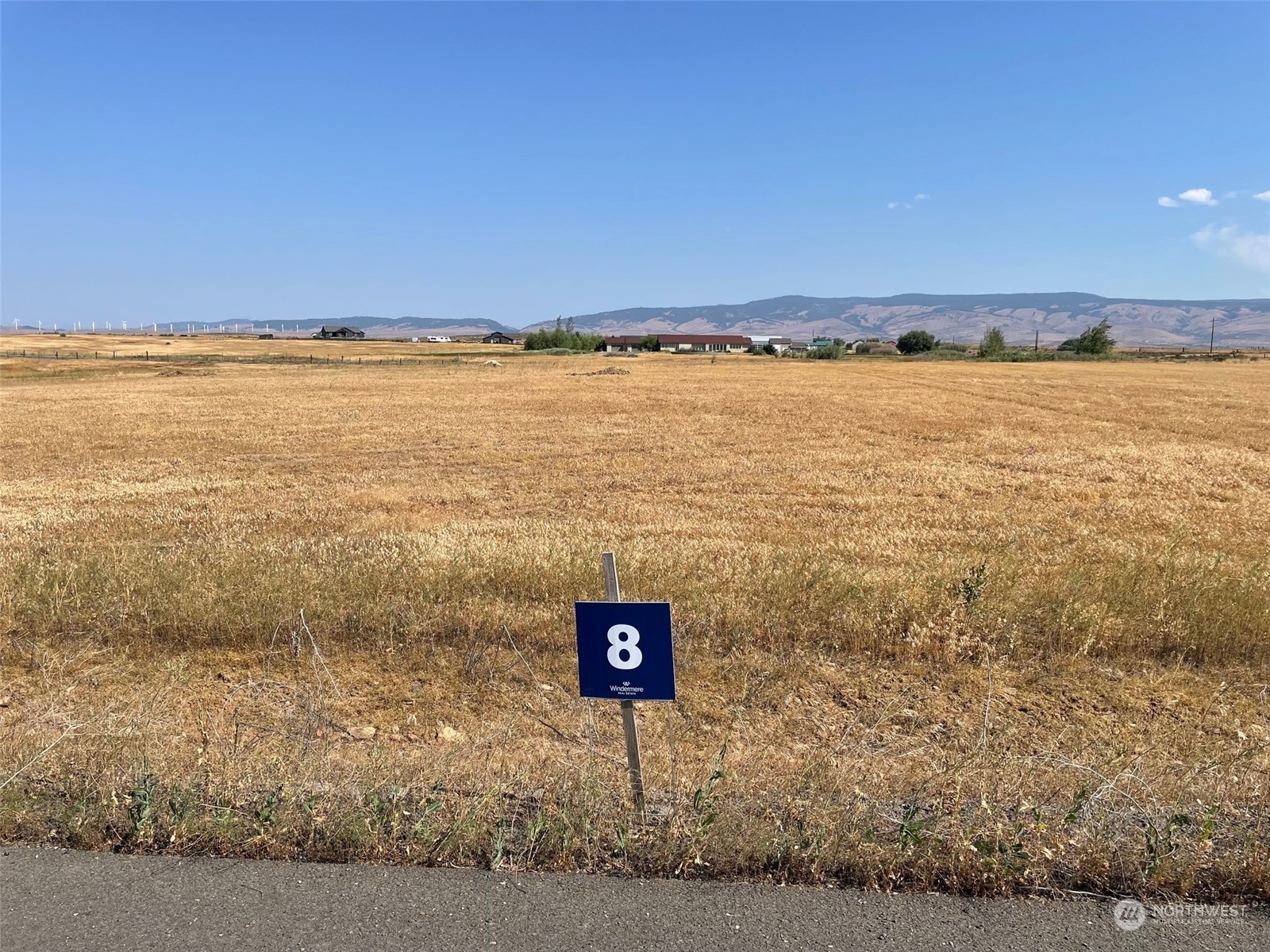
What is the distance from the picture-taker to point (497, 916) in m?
2.99

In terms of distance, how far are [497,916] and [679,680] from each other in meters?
2.89

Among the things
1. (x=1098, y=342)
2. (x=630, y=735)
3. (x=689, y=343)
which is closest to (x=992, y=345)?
(x=1098, y=342)

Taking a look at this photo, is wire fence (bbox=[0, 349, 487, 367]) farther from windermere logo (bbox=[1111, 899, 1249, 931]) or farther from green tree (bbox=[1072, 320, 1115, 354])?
green tree (bbox=[1072, 320, 1115, 354])

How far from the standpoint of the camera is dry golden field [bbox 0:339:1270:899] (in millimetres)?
3420

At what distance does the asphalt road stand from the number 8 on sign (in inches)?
35.5

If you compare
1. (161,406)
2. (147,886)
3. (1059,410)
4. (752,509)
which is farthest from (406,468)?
(1059,410)

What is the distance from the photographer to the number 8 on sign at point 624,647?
364 centimetres

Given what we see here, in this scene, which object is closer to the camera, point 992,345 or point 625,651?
point 625,651

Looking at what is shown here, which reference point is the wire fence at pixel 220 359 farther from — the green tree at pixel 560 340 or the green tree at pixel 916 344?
the green tree at pixel 916 344

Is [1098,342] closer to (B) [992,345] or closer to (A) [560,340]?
(B) [992,345]

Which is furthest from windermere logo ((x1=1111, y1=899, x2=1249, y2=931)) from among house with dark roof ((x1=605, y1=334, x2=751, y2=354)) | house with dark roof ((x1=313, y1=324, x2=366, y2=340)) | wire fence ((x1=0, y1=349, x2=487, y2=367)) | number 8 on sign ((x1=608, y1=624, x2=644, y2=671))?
house with dark roof ((x1=313, y1=324, x2=366, y2=340))

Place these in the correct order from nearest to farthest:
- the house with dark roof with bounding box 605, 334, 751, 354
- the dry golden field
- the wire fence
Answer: the dry golden field
the wire fence
the house with dark roof with bounding box 605, 334, 751, 354

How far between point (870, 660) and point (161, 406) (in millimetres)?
34744

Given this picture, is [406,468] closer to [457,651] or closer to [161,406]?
[457,651]
